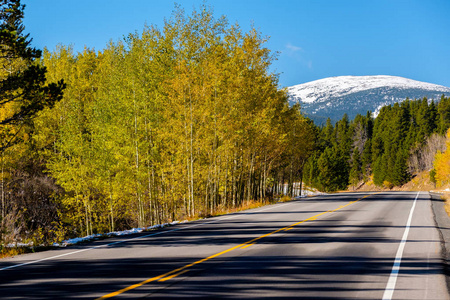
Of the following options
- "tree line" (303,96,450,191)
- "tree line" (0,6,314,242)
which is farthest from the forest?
"tree line" (303,96,450,191)

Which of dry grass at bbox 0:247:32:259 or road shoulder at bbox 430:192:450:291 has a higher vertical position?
dry grass at bbox 0:247:32:259

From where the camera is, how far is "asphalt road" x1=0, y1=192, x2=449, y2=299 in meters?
6.70

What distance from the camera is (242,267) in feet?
28.2

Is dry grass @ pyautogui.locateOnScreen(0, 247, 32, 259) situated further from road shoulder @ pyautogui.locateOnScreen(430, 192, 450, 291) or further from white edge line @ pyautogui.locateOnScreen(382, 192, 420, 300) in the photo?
road shoulder @ pyautogui.locateOnScreen(430, 192, 450, 291)

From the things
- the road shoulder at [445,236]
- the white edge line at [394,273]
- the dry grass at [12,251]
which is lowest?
the road shoulder at [445,236]

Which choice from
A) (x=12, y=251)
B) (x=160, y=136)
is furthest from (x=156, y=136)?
(x=12, y=251)

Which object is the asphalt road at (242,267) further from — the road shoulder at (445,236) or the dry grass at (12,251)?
the dry grass at (12,251)

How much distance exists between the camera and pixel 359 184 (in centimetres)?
14750

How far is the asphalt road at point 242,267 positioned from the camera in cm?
670

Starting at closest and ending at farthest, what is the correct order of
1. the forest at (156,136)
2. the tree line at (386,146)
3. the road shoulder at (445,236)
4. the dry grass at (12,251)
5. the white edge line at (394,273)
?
the white edge line at (394,273), the road shoulder at (445,236), the dry grass at (12,251), the forest at (156,136), the tree line at (386,146)

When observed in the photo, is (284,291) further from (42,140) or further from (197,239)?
(42,140)

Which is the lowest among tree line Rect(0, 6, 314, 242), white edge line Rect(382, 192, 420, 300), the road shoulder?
the road shoulder

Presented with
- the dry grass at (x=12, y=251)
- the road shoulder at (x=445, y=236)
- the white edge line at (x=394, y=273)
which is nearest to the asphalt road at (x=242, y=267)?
the white edge line at (x=394, y=273)

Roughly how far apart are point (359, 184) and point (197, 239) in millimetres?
143225
